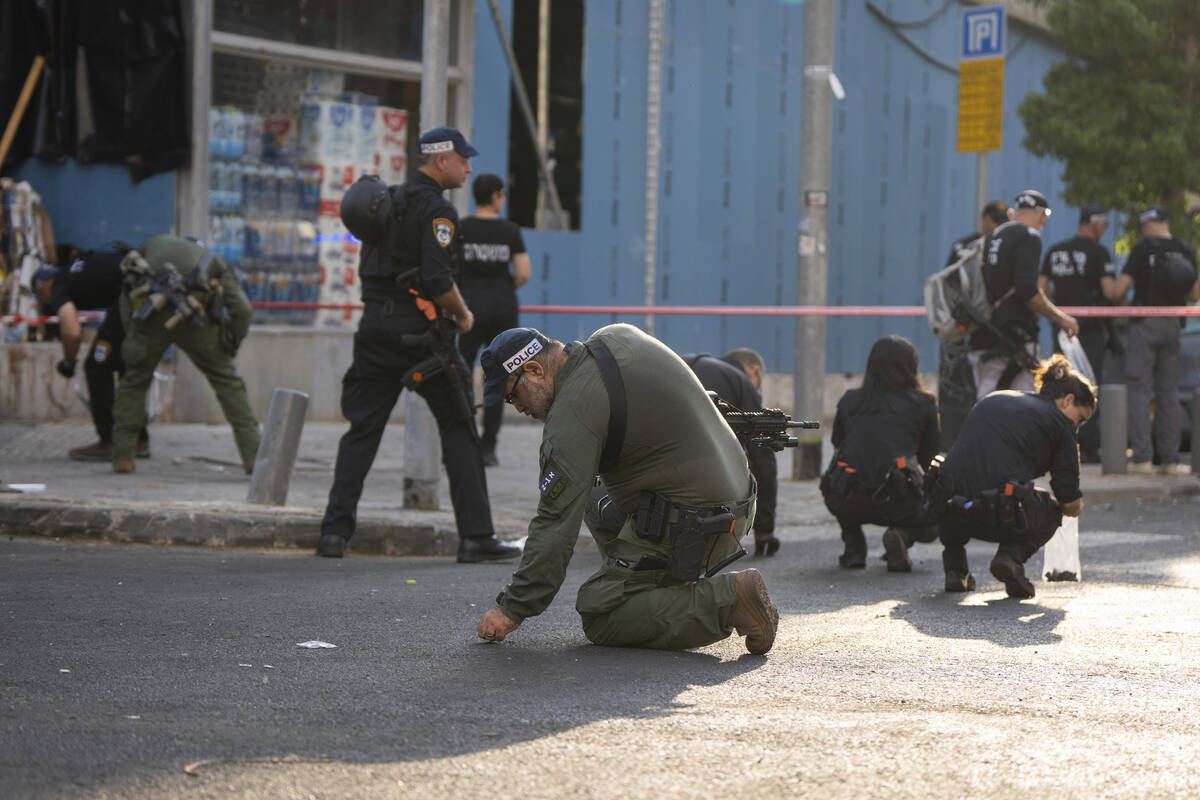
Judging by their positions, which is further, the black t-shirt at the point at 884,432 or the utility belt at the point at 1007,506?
the black t-shirt at the point at 884,432

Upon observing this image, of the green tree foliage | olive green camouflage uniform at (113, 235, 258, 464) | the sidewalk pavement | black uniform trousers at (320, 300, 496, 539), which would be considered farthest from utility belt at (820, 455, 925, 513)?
the green tree foliage

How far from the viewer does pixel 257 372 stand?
1337 centimetres

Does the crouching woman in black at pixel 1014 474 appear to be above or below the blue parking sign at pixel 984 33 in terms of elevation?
below

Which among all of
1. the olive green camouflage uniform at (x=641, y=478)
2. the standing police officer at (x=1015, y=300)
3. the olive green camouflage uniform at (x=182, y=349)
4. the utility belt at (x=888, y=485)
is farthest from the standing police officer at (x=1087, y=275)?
the olive green camouflage uniform at (x=641, y=478)

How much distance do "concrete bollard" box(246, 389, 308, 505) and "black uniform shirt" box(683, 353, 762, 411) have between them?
2.26 metres

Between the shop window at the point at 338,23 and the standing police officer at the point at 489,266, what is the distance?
366 centimetres

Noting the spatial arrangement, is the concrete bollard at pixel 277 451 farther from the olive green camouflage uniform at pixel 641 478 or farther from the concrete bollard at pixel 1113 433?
the concrete bollard at pixel 1113 433

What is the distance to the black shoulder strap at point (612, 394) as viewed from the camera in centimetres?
510

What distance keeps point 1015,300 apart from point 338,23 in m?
6.66

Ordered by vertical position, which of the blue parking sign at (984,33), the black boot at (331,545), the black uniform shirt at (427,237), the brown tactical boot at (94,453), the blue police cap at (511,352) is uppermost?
the blue parking sign at (984,33)

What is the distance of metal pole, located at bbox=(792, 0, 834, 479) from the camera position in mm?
11164

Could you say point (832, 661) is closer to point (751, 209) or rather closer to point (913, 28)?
point (751, 209)

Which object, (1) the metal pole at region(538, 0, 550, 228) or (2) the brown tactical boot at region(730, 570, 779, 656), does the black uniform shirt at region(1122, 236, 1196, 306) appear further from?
(2) the brown tactical boot at region(730, 570, 779, 656)

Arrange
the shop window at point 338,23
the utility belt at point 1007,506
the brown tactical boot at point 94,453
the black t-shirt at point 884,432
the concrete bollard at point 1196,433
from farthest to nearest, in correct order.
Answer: the shop window at point 338,23 < the concrete bollard at point 1196,433 < the brown tactical boot at point 94,453 < the black t-shirt at point 884,432 < the utility belt at point 1007,506
